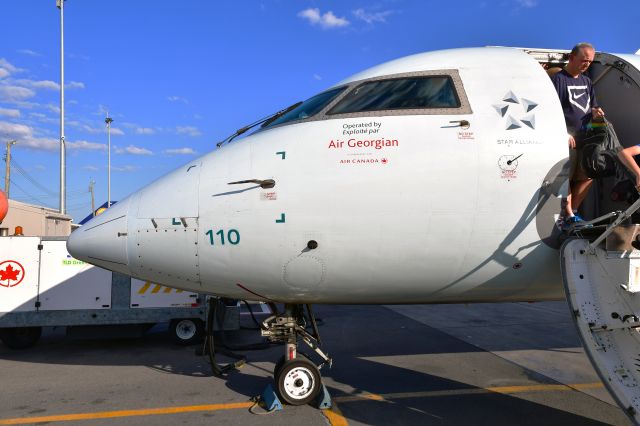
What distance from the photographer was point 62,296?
804 centimetres

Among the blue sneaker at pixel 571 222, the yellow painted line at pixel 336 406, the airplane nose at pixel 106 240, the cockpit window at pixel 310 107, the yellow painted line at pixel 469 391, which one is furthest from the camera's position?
the yellow painted line at pixel 469 391

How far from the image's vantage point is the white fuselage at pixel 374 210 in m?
4.12

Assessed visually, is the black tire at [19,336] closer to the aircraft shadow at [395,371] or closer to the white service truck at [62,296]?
the white service truck at [62,296]

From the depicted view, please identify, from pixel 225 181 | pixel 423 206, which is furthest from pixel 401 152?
pixel 225 181

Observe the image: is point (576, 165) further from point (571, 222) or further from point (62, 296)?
point (62, 296)

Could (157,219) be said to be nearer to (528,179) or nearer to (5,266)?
(528,179)

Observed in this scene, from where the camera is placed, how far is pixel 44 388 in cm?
600

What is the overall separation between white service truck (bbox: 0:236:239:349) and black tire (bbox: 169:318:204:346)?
36 mm

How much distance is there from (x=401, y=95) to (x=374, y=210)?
1.26 m

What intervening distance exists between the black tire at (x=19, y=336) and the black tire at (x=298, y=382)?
5.64 meters

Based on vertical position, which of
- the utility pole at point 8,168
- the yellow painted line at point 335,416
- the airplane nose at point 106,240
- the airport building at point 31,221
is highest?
the utility pole at point 8,168

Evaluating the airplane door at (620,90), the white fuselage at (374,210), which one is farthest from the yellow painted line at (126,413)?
the airplane door at (620,90)

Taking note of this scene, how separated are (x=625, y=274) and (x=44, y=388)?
6.81m

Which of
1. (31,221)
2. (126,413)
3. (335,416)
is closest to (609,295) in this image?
(335,416)
